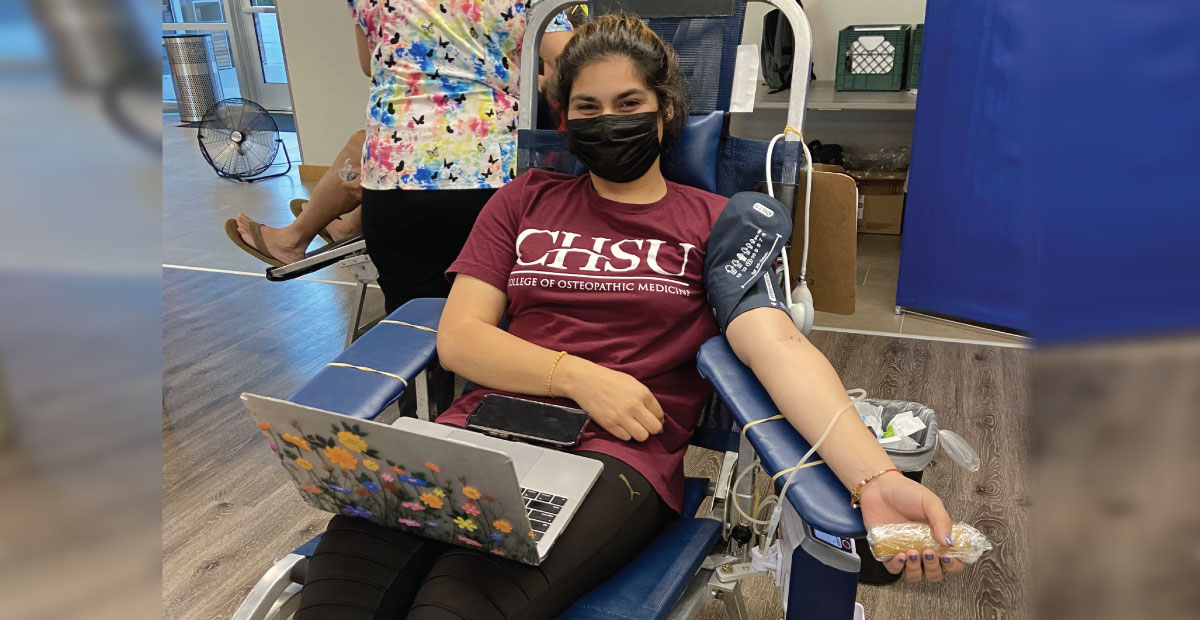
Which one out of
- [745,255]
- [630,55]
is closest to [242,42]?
[630,55]

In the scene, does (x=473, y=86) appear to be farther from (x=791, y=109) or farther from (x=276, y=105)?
(x=276, y=105)

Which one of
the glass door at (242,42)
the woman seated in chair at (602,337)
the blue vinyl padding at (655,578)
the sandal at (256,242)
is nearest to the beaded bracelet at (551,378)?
the woman seated in chair at (602,337)

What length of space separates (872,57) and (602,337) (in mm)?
→ 2805

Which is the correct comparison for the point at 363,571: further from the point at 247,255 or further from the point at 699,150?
the point at 247,255

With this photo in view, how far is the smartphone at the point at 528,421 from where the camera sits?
52.4 inches

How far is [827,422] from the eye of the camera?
3.82 ft

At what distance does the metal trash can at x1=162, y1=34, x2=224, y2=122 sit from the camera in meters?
6.84

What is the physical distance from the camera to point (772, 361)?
1.28 meters

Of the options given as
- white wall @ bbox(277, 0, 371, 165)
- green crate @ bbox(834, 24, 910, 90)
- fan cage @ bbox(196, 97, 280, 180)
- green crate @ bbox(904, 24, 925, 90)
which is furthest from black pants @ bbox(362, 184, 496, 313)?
fan cage @ bbox(196, 97, 280, 180)

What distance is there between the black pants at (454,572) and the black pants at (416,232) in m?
0.98

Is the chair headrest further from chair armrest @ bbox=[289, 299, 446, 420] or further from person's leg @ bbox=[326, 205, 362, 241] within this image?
person's leg @ bbox=[326, 205, 362, 241]

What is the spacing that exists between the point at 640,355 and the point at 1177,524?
1331 mm

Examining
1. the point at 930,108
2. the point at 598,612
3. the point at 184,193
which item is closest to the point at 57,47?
the point at 598,612

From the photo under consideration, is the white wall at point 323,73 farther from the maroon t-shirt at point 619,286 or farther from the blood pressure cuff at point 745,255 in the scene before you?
the blood pressure cuff at point 745,255
